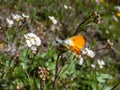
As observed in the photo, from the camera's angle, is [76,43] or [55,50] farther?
[55,50]

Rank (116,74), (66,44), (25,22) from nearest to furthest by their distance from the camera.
→ (66,44), (25,22), (116,74)

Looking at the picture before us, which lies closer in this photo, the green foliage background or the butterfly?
the butterfly

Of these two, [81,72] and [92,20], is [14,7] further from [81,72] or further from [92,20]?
[92,20]

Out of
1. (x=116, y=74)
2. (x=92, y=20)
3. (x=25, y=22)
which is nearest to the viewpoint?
(x=92, y=20)

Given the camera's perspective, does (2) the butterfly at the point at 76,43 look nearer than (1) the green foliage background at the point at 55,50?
Yes

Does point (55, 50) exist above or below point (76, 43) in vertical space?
above

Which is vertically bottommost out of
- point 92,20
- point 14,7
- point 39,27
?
point 92,20

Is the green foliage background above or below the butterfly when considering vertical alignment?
above

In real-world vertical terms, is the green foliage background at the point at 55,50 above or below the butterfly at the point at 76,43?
above

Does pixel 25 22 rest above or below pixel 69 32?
below

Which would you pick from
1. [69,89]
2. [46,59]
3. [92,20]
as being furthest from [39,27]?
[92,20]

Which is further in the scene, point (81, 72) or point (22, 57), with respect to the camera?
point (81, 72)
